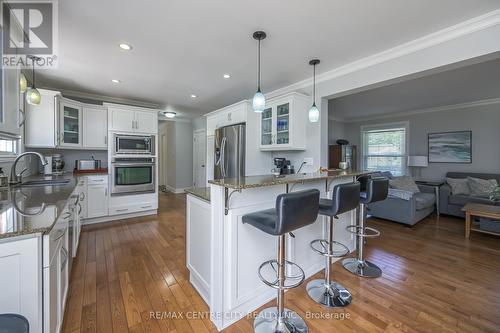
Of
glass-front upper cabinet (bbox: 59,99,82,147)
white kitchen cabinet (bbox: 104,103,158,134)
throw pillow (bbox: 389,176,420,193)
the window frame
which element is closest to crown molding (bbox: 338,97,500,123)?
the window frame

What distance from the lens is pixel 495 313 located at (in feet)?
5.64

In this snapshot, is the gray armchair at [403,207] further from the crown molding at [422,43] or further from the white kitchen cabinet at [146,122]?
the white kitchen cabinet at [146,122]

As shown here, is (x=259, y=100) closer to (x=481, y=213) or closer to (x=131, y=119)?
(x=131, y=119)

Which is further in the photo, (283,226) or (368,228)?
(368,228)

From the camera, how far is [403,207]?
3.78 metres

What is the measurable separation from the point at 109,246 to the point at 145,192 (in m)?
1.51

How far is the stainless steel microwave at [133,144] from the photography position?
13.1ft

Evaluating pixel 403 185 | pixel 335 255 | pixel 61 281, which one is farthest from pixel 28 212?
pixel 403 185

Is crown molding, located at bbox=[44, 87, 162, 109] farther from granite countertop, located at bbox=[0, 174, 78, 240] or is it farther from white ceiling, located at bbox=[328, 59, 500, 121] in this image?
white ceiling, located at bbox=[328, 59, 500, 121]

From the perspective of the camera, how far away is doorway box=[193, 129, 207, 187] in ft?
20.8

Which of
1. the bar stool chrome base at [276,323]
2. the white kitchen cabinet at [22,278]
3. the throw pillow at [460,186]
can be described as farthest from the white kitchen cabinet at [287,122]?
the throw pillow at [460,186]

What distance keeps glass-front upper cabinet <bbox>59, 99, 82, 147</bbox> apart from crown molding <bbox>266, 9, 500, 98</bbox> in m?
4.12

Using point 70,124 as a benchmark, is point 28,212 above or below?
below

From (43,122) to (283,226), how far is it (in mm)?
3971
